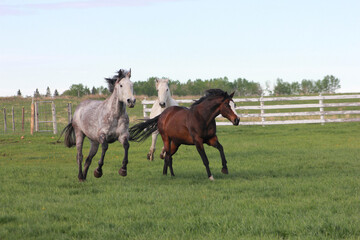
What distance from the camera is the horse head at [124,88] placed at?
8470 mm

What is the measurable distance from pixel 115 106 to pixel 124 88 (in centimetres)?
47

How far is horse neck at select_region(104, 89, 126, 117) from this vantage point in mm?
8891

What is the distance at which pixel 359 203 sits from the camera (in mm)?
6555

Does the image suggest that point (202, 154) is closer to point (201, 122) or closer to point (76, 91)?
point (201, 122)

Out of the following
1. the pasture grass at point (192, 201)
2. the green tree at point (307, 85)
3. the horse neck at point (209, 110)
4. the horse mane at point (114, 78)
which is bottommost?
the pasture grass at point (192, 201)

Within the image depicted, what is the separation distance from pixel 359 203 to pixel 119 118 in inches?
184

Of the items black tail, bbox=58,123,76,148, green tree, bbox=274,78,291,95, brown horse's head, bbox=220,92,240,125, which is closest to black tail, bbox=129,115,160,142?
black tail, bbox=58,123,76,148

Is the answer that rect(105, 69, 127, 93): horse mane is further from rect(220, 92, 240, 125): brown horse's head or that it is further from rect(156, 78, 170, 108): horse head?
rect(156, 78, 170, 108): horse head

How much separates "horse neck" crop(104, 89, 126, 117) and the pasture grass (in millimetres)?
1431

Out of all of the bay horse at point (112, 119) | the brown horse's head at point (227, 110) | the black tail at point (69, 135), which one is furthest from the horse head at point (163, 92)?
the brown horse's head at point (227, 110)

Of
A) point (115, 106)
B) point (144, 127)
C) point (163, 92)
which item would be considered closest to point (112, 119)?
point (115, 106)

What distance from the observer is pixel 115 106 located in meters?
8.94

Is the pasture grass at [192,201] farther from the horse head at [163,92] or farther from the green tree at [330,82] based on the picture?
the green tree at [330,82]

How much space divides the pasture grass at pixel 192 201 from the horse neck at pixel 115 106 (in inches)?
56.3
